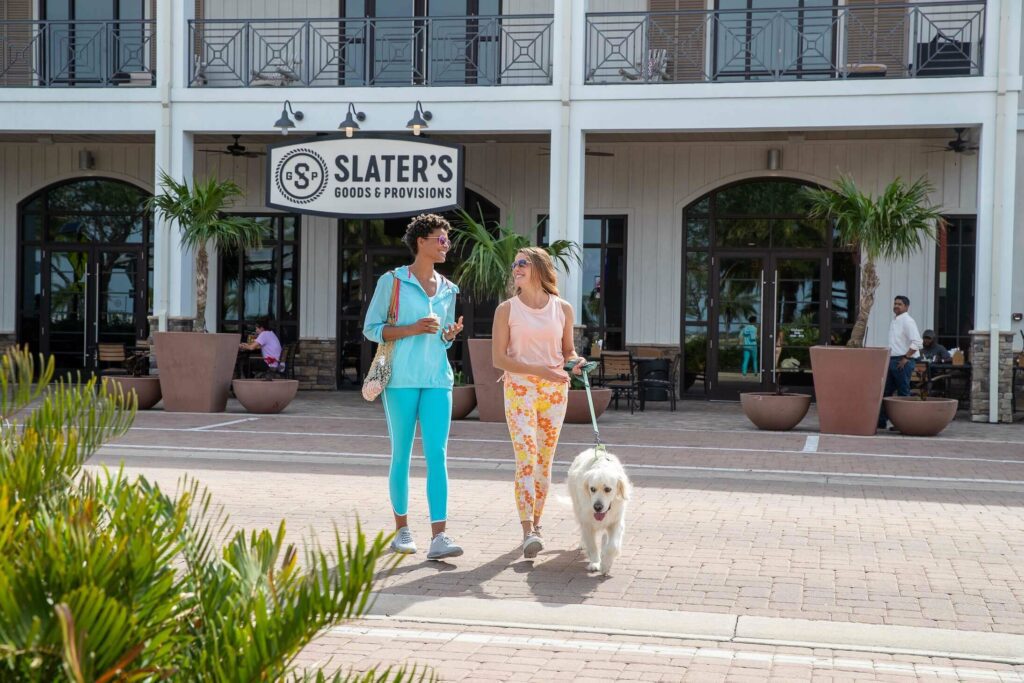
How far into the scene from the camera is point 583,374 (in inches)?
247

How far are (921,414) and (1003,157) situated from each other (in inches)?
152

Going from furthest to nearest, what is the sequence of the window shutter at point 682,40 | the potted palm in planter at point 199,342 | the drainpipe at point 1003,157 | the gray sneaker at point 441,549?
the window shutter at point 682,40, the potted palm in planter at point 199,342, the drainpipe at point 1003,157, the gray sneaker at point 441,549

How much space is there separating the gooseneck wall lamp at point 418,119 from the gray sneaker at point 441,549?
10344 mm

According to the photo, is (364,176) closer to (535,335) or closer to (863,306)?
(863,306)

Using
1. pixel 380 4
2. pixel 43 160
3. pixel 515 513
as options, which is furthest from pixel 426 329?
pixel 43 160

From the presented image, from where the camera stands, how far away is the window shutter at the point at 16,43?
1886cm

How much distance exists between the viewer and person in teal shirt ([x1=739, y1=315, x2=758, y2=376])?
18.2 m

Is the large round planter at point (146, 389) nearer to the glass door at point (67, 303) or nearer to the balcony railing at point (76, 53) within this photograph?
the glass door at point (67, 303)

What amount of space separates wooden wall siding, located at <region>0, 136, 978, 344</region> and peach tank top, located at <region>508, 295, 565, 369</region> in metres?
10.8

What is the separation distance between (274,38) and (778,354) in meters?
9.59

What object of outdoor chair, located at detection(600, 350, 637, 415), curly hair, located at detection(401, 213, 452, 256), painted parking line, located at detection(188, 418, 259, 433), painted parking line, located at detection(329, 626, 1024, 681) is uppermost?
curly hair, located at detection(401, 213, 452, 256)

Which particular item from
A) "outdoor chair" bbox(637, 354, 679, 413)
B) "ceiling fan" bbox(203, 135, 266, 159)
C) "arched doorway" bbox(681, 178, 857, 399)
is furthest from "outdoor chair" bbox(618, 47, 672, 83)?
"ceiling fan" bbox(203, 135, 266, 159)

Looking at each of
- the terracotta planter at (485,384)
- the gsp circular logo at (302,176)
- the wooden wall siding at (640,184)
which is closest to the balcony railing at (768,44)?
the wooden wall siding at (640,184)

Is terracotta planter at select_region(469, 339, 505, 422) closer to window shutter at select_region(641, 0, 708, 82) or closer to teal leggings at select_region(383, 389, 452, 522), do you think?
window shutter at select_region(641, 0, 708, 82)
